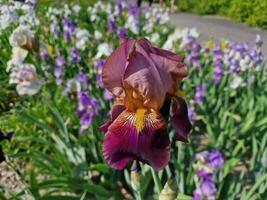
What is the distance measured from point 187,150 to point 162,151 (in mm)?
1871

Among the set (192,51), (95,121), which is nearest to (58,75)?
(95,121)

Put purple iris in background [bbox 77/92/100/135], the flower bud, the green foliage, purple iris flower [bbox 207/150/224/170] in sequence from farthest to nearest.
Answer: the green foliage
purple iris in background [bbox 77/92/100/135]
purple iris flower [bbox 207/150/224/170]
the flower bud

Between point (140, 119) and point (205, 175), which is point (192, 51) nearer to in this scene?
point (205, 175)

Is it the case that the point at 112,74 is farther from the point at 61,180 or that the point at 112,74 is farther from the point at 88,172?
the point at 88,172

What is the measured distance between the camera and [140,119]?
42.8 inches

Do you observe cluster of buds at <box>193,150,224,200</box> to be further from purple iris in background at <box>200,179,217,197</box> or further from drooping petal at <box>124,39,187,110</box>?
drooping petal at <box>124,39,187,110</box>

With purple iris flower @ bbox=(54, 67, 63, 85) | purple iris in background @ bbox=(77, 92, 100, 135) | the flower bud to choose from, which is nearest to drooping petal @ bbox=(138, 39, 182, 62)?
the flower bud

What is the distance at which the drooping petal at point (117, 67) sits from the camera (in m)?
1.07

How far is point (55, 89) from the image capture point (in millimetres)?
3885

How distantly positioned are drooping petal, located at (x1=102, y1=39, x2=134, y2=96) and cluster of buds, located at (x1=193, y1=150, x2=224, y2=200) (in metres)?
0.93

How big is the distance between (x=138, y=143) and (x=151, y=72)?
174mm

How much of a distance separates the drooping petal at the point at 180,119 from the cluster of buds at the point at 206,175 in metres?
0.84

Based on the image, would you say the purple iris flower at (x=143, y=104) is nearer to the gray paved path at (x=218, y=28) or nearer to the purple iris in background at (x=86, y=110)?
the purple iris in background at (x=86, y=110)

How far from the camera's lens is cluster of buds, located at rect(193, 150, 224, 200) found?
191 centimetres
